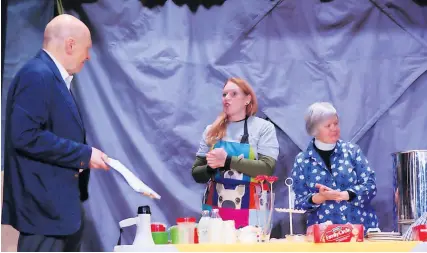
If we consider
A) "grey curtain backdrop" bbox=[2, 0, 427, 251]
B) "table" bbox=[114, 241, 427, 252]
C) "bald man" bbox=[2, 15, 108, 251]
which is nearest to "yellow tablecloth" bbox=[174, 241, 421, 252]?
"table" bbox=[114, 241, 427, 252]

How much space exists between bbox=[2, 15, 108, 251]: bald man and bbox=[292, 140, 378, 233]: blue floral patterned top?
1.28 m

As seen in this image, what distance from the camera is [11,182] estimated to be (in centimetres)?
286

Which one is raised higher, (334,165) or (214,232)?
(334,165)

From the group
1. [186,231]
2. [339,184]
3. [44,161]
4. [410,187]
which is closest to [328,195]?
[339,184]

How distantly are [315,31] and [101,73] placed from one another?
130cm

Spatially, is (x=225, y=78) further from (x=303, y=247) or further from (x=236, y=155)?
(x=303, y=247)

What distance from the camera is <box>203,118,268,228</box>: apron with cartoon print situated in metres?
3.64

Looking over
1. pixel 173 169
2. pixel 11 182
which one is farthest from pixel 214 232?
pixel 173 169

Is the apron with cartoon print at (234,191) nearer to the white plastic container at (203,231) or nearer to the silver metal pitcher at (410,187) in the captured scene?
the silver metal pitcher at (410,187)

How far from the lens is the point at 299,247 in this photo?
2.44 m

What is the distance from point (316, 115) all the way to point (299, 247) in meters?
1.48

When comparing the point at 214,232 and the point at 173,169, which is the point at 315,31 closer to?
the point at 173,169

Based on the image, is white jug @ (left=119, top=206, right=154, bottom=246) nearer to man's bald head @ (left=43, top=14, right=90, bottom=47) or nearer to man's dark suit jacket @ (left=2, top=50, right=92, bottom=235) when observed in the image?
man's dark suit jacket @ (left=2, top=50, right=92, bottom=235)

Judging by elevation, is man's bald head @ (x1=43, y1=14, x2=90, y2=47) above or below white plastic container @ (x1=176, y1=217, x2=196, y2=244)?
above
